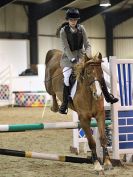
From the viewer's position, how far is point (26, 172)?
5586 mm

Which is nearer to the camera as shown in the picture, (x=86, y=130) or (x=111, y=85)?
(x=86, y=130)

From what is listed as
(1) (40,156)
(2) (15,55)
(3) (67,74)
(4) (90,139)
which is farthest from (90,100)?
(2) (15,55)

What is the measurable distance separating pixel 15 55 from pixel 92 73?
1802 centimetres

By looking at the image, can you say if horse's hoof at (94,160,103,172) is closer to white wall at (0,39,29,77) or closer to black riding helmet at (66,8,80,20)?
black riding helmet at (66,8,80,20)

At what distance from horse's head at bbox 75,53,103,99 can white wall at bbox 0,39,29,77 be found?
16848 millimetres

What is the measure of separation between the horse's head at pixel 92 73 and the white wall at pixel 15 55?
16.8 m

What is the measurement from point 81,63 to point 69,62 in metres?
0.53

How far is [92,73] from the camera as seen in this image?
5.32m

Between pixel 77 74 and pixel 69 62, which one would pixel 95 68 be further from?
pixel 69 62

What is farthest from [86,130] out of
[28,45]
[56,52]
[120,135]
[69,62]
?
[28,45]

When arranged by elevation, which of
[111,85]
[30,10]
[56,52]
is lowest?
[111,85]

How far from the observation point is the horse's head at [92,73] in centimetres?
524

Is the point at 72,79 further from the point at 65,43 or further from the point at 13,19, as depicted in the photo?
the point at 13,19

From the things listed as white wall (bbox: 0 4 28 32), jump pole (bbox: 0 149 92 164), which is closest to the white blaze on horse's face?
jump pole (bbox: 0 149 92 164)
